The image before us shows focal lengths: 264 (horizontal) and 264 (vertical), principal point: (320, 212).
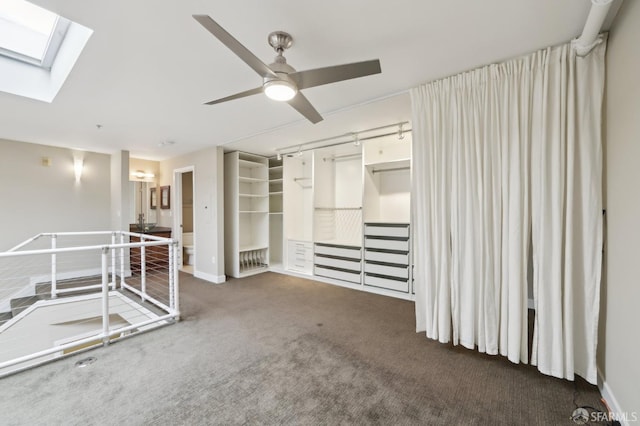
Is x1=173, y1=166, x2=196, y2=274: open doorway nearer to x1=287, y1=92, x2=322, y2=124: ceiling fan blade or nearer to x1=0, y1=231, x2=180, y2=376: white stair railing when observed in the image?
x1=0, y1=231, x2=180, y2=376: white stair railing

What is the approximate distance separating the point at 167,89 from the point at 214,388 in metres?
2.63

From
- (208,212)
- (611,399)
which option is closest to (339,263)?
(208,212)

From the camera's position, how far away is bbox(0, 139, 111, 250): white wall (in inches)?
169

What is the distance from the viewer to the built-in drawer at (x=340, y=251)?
4.22 meters

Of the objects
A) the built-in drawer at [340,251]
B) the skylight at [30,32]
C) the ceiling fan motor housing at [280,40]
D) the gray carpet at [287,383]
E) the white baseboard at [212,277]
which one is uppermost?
the skylight at [30,32]

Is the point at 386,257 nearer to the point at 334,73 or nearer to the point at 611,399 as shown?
the point at 611,399

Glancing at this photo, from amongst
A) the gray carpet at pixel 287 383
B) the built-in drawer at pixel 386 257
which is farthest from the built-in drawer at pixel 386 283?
the gray carpet at pixel 287 383

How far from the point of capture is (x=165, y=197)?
19.6 feet

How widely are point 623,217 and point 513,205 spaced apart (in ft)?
1.86

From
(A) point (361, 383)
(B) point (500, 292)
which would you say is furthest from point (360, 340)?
(B) point (500, 292)

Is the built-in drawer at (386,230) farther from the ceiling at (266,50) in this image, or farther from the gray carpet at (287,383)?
the ceiling at (266,50)

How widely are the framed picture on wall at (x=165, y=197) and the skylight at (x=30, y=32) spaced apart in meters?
3.46

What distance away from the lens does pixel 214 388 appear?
6.11ft

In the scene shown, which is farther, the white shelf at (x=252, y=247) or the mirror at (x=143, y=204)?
the mirror at (x=143, y=204)
